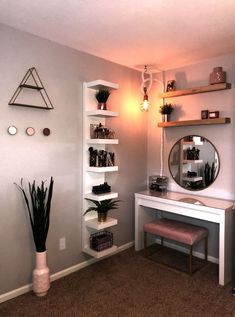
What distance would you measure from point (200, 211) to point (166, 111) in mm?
1385

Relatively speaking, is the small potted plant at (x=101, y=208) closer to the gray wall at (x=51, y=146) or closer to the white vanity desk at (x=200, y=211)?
the gray wall at (x=51, y=146)

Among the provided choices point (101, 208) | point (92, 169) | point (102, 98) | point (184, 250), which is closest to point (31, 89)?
point (102, 98)

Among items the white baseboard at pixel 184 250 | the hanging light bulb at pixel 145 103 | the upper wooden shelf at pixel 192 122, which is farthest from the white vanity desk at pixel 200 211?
the hanging light bulb at pixel 145 103

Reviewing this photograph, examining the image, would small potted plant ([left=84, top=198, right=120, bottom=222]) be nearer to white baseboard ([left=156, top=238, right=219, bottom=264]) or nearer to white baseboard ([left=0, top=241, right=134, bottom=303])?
white baseboard ([left=0, top=241, right=134, bottom=303])

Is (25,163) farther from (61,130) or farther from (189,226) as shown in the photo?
(189,226)

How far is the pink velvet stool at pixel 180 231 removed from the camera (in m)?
2.72

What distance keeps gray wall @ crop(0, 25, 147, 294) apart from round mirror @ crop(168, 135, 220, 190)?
71cm

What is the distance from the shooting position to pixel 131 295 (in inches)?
93.9

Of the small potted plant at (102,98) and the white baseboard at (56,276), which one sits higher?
the small potted plant at (102,98)

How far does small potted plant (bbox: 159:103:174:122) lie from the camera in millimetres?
3352

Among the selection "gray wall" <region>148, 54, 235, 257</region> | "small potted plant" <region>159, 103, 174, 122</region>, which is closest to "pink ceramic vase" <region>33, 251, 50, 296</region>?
"gray wall" <region>148, 54, 235, 257</region>

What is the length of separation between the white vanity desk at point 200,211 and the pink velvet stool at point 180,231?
197 mm

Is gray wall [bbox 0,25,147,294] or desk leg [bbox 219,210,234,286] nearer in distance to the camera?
gray wall [bbox 0,25,147,294]

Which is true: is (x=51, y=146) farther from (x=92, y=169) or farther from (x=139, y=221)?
(x=139, y=221)
